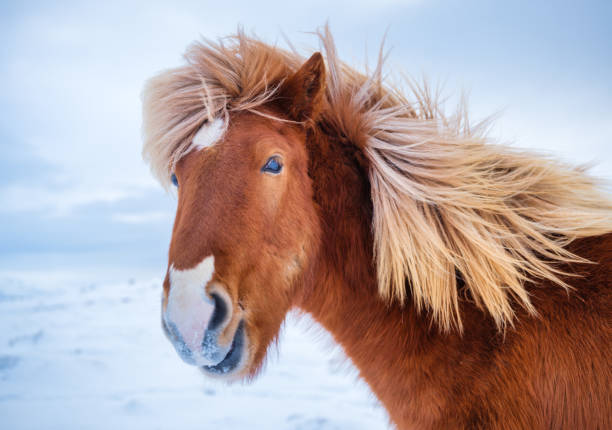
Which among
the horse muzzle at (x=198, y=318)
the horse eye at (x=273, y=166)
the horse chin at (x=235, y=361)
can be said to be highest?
the horse eye at (x=273, y=166)

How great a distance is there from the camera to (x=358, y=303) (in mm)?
2033

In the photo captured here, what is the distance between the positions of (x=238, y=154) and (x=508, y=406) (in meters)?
1.50

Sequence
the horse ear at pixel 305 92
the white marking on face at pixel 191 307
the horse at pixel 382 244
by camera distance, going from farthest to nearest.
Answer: the horse ear at pixel 305 92 → the horse at pixel 382 244 → the white marking on face at pixel 191 307

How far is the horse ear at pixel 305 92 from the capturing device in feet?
6.61

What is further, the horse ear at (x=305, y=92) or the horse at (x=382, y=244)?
the horse ear at (x=305, y=92)

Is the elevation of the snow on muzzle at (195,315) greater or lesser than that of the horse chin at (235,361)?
greater

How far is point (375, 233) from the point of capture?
6.59ft

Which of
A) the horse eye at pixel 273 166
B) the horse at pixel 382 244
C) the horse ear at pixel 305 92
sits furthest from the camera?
the horse ear at pixel 305 92

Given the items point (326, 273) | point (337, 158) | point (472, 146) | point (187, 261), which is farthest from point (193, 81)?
point (472, 146)

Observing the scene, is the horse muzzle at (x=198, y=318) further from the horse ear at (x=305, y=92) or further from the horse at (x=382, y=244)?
the horse ear at (x=305, y=92)

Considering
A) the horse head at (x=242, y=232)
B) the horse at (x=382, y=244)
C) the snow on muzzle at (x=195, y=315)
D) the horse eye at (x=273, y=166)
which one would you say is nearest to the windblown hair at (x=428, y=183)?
the horse at (x=382, y=244)

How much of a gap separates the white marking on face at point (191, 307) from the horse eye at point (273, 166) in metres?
0.55

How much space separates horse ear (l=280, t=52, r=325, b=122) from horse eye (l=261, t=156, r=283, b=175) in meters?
0.30

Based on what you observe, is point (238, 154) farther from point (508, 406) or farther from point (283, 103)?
point (508, 406)
